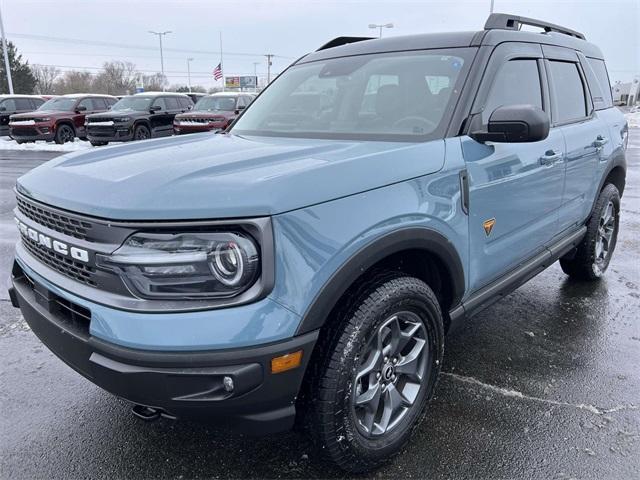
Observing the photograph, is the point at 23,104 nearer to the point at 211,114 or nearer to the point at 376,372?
the point at 211,114

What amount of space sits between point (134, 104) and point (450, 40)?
16.2 metres

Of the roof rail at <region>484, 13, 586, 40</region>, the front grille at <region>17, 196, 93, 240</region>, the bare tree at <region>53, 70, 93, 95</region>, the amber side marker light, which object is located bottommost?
the amber side marker light

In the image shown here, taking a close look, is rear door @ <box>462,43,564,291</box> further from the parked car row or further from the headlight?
the parked car row

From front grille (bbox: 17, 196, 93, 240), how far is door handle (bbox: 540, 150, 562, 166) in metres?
2.59

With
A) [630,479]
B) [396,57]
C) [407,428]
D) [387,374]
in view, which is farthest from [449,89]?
[630,479]

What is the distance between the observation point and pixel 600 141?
13.2 ft

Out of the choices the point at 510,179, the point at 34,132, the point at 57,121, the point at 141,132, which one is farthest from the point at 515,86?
the point at 34,132

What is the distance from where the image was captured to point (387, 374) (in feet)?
7.57

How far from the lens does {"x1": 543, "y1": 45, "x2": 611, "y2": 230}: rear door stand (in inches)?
139

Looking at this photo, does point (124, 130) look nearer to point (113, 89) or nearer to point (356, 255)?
point (356, 255)

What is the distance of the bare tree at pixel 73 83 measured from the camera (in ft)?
228

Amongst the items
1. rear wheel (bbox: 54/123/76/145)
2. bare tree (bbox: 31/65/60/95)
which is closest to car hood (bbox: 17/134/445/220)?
rear wheel (bbox: 54/123/76/145)

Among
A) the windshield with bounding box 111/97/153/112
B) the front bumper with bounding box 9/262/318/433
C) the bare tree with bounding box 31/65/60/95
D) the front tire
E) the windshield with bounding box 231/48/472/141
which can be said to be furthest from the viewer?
the bare tree with bounding box 31/65/60/95

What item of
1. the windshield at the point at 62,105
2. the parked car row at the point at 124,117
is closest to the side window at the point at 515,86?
the parked car row at the point at 124,117
